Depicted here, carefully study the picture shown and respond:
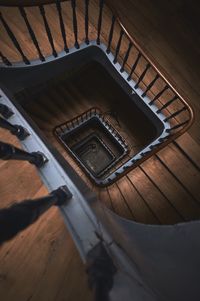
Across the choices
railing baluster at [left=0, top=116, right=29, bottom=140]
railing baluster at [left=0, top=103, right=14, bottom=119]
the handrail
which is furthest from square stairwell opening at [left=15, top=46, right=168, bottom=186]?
railing baluster at [left=0, top=116, right=29, bottom=140]

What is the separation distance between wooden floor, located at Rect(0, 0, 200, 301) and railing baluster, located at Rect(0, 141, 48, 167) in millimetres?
376

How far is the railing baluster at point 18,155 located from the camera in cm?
158

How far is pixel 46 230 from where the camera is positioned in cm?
216

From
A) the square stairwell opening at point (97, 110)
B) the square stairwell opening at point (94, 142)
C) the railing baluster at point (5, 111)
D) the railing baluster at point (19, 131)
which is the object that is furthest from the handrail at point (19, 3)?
the square stairwell opening at point (94, 142)

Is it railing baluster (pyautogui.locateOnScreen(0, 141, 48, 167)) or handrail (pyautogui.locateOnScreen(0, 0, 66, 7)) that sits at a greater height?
handrail (pyautogui.locateOnScreen(0, 0, 66, 7))

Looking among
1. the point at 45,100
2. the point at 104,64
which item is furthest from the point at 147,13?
the point at 45,100

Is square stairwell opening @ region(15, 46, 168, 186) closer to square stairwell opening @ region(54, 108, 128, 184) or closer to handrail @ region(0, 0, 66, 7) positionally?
square stairwell opening @ region(54, 108, 128, 184)

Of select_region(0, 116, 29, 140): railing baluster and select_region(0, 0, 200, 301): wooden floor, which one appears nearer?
select_region(0, 0, 200, 301): wooden floor

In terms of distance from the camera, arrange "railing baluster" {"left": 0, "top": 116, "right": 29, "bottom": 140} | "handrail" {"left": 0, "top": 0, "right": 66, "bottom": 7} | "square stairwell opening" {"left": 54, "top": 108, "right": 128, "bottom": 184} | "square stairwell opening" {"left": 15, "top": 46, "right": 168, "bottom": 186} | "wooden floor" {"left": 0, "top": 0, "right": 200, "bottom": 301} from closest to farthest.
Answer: "wooden floor" {"left": 0, "top": 0, "right": 200, "bottom": 301} < "railing baluster" {"left": 0, "top": 116, "right": 29, "bottom": 140} < "handrail" {"left": 0, "top": 0, "right": 66, "bottom": 7} < "square stairwell opening" {"left": 15, "top": 46, "right": 168, "bottom": 186} < "square stairwell opening" {"left": 54, "top": 108, "right": 128, "bottom": 184}

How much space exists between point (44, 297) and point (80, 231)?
0.67 meters

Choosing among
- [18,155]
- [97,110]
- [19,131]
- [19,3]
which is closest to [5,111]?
[19,131]

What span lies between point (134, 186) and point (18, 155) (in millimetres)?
2445

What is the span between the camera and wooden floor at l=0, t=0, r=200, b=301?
6.54 feet

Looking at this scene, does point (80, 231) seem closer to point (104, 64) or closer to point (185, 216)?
point (185, 216)
